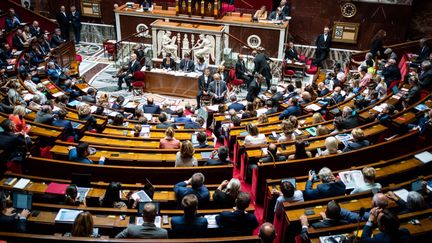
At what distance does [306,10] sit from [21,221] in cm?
1387

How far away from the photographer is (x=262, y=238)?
4789 mm

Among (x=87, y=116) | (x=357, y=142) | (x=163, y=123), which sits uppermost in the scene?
(x=357, y=142)

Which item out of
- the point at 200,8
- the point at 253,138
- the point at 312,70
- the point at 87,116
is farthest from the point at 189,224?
the point at 200,8

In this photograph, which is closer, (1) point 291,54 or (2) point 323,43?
(1) point 291,54

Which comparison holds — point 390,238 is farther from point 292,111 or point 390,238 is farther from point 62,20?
point 62,20

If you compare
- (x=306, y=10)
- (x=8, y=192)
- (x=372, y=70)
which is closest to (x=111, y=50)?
(x=306, y=10)

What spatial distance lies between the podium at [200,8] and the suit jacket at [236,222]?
11.2 meters

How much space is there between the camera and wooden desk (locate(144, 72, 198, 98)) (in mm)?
13359

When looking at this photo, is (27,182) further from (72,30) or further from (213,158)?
(72,30)

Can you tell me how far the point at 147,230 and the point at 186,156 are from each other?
2120 mm

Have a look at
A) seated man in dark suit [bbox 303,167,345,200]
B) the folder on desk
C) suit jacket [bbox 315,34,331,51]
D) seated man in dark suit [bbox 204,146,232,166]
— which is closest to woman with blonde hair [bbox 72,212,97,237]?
the folder on desk

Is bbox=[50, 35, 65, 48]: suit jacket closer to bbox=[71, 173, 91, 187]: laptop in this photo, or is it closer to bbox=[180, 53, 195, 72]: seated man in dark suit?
bbox=[180, 53, 195, 72]: seated man in dark suit

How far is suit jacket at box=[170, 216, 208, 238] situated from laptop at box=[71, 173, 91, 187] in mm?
1796

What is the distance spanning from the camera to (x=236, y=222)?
5.31m
